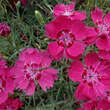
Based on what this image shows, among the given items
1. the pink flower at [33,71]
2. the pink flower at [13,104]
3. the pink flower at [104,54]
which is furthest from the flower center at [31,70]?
the pink flower at [104,54]

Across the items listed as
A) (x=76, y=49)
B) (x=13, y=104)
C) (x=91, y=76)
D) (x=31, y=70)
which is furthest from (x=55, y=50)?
(x=13, y=104)

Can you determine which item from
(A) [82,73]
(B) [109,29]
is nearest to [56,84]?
(A) [82,73]

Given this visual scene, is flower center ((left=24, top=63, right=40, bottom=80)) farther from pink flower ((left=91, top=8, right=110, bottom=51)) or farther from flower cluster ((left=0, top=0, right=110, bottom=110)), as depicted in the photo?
pink flower ((left=91, top=8, right=110, bottom=51))

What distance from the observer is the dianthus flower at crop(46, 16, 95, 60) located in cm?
117

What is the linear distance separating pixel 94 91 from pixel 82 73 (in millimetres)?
132

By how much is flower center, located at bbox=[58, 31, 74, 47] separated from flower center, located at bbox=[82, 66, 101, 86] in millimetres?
209

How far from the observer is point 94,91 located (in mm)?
1259

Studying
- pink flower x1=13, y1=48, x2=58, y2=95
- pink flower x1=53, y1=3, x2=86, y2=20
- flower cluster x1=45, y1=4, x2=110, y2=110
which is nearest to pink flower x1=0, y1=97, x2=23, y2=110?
pink flower x1=13, y1=48, x2=58, y2=95

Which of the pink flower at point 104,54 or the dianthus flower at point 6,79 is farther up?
the pink flower at point 104,54

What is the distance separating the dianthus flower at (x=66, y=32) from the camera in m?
1.17

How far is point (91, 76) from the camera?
4.44 feet

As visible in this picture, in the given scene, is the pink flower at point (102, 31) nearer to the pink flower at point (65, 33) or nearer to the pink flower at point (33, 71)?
the pink flower at point (65, 33)

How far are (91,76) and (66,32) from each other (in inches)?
13.0

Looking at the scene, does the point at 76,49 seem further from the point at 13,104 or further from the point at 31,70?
the point at 13,104
